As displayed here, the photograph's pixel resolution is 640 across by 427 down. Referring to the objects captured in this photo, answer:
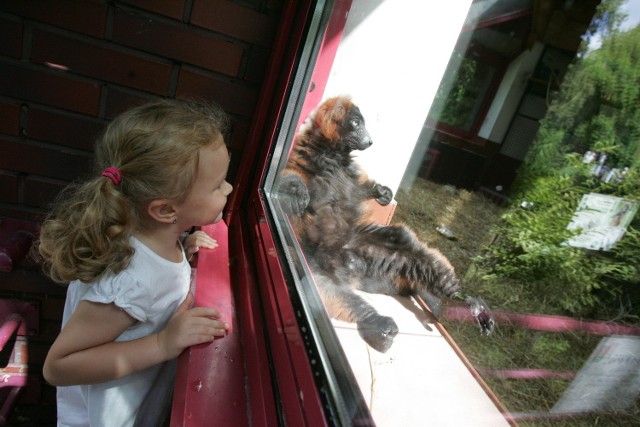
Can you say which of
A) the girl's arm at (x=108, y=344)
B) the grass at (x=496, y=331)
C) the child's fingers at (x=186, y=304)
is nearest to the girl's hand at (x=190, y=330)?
the girl's arm at (x=108, y=344)

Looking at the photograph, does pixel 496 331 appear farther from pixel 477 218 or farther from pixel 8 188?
pixel 8 188

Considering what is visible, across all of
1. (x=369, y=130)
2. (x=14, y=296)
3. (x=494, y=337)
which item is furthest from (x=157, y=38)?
(x=494, y=337)

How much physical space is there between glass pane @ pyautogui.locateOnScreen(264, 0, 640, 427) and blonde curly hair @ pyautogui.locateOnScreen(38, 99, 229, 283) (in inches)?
12.9

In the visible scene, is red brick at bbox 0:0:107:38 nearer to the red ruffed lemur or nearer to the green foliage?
the red ruffed lemur

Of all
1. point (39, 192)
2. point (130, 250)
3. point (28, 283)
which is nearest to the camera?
point (130, 250)

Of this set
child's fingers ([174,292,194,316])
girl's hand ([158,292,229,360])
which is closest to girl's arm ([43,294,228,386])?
girl's hand ([158,292,229,360])

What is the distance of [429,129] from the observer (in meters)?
0.99

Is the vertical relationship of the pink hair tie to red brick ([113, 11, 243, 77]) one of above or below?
below

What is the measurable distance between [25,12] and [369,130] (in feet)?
3.42

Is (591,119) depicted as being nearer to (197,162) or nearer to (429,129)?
(429,129)

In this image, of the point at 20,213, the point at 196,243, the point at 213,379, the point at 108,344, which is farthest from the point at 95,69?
the point at 213,379

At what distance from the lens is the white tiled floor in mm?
649

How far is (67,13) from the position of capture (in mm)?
1220

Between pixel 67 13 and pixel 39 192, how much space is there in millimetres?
604
